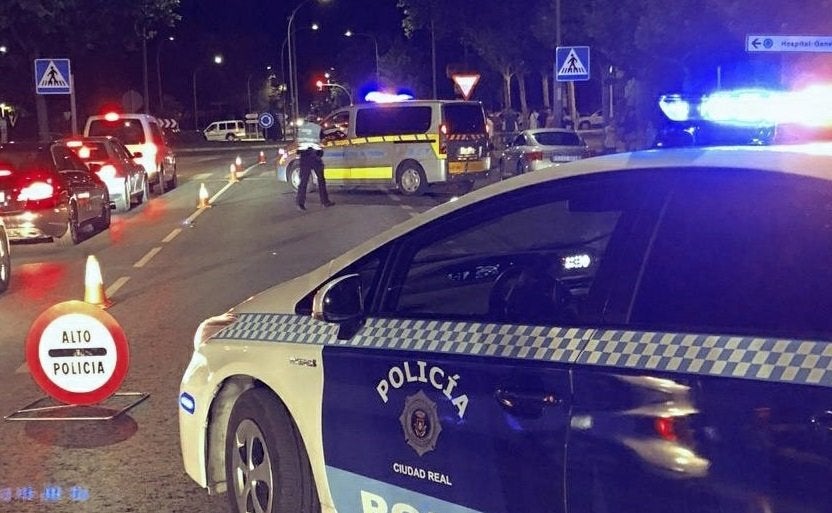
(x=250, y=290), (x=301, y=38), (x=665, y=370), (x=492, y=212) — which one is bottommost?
(x=250, y=290)

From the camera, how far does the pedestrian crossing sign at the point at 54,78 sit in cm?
2430

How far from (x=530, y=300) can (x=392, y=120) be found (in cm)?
2115

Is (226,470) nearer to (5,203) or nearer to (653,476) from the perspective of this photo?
(653,476)

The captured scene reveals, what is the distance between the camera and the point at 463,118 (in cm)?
2416

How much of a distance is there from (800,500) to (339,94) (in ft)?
289

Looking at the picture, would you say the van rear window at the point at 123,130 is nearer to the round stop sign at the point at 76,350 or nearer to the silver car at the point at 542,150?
the silver car at the point at 542,150

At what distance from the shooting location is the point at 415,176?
79.5ft

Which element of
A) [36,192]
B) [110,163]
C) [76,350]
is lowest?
[76,350]

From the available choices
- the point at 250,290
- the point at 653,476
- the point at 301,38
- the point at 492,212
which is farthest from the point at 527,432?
the point at 301,38

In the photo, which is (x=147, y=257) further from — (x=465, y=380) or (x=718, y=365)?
(x=718, y=365)

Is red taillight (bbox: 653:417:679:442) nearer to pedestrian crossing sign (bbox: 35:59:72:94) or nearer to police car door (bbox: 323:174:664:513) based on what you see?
police car door (bbox: 323:174:664:513)

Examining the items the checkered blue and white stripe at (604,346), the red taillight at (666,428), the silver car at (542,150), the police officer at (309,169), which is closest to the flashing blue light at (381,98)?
the silver car at (542,150)

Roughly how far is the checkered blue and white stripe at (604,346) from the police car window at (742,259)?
54 millimetres

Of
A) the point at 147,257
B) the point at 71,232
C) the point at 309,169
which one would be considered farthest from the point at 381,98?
the point at 147,257
